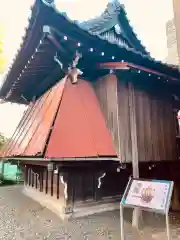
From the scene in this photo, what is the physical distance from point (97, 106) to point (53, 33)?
2.21 meters

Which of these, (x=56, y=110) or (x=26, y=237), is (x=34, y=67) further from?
(x=26, y=237)

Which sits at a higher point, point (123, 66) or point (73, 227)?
point (123, 66)

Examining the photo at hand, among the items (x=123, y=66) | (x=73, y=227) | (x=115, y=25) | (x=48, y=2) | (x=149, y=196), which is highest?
(x=115, y=25)

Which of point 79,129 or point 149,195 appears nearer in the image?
point 149,195

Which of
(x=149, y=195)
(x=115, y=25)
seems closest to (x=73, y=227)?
(x=149, y=195)

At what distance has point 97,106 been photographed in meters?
5.71

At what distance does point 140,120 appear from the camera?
18.9 feet

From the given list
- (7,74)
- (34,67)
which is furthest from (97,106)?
(7,74)

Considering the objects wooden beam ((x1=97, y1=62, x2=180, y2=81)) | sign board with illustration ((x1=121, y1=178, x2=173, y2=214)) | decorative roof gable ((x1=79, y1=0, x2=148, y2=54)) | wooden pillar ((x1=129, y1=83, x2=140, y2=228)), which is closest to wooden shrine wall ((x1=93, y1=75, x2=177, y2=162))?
wooden pillar ((x1=129, y1=83, x2=140, y2=228))

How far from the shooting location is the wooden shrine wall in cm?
536

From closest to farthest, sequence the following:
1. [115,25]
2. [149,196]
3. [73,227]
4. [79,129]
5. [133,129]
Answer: [149,196], [73,227], [79,129], [133,129], [115,25]

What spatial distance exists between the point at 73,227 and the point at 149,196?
6.67 ft

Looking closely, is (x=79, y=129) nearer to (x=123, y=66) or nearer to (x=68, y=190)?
(x=68, y=190)

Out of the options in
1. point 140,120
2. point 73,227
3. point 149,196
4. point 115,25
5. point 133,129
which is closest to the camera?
point 149,196
